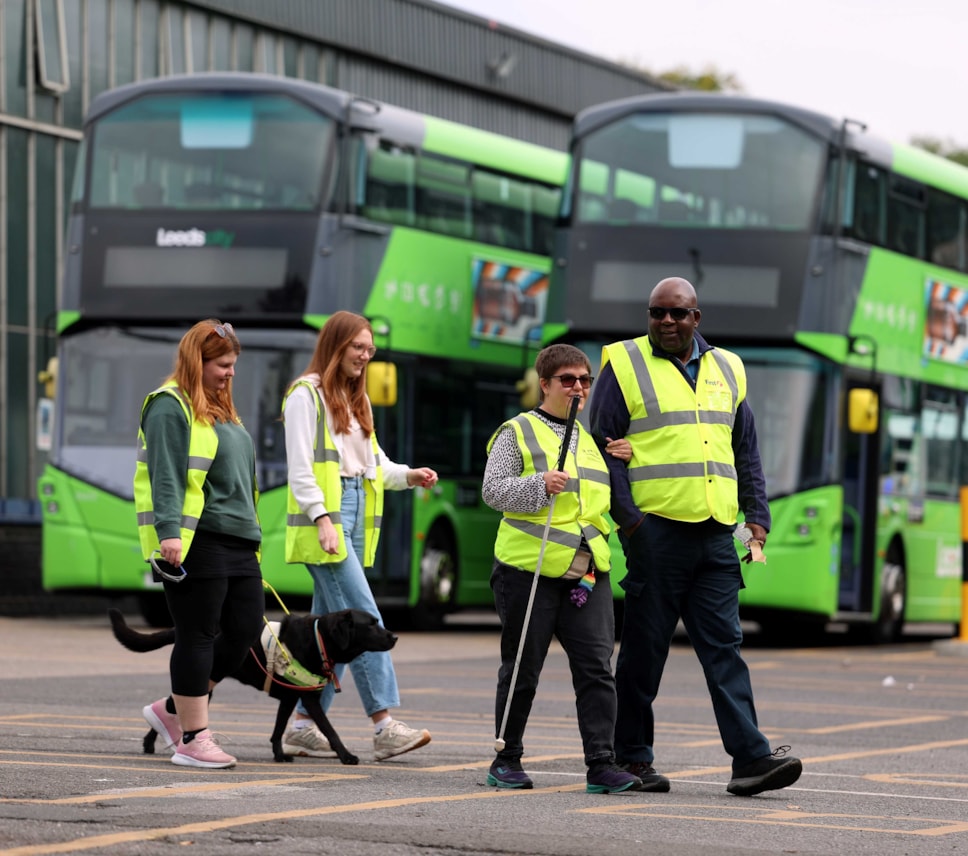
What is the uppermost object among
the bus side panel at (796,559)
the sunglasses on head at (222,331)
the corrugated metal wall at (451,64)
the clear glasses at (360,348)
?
the corrugated metal wall at (451,64)

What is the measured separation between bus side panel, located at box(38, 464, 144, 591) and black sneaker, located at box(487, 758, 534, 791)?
11718 mm

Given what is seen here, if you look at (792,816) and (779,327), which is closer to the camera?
(792,816)

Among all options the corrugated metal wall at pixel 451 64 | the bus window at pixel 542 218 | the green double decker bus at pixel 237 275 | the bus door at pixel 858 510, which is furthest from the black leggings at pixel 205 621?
the corrugated metal wall at pixel 451 64

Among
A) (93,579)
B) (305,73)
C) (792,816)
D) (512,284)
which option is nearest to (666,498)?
(792,816)

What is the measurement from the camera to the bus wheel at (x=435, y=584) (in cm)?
2122

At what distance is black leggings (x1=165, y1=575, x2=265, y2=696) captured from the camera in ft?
28.6

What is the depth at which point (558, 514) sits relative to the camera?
27.6 ft

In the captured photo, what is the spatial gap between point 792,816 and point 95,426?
12974 millimetres

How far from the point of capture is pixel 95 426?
65.1ft

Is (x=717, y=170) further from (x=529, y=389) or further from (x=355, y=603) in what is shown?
(x=355, y=603)

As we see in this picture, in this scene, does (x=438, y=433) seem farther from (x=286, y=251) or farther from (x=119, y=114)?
(x=119, y=114)

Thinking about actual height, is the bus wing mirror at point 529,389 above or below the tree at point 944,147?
below

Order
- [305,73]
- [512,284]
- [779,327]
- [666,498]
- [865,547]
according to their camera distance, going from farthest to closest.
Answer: [305,73]
[512,284]
[865,547]
[779,327]
[666,498]

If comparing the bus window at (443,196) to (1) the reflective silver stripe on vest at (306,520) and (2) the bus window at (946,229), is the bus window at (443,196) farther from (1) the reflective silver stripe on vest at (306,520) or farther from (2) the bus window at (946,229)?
(1) the reflective silver stripe on vest at (306,520)
